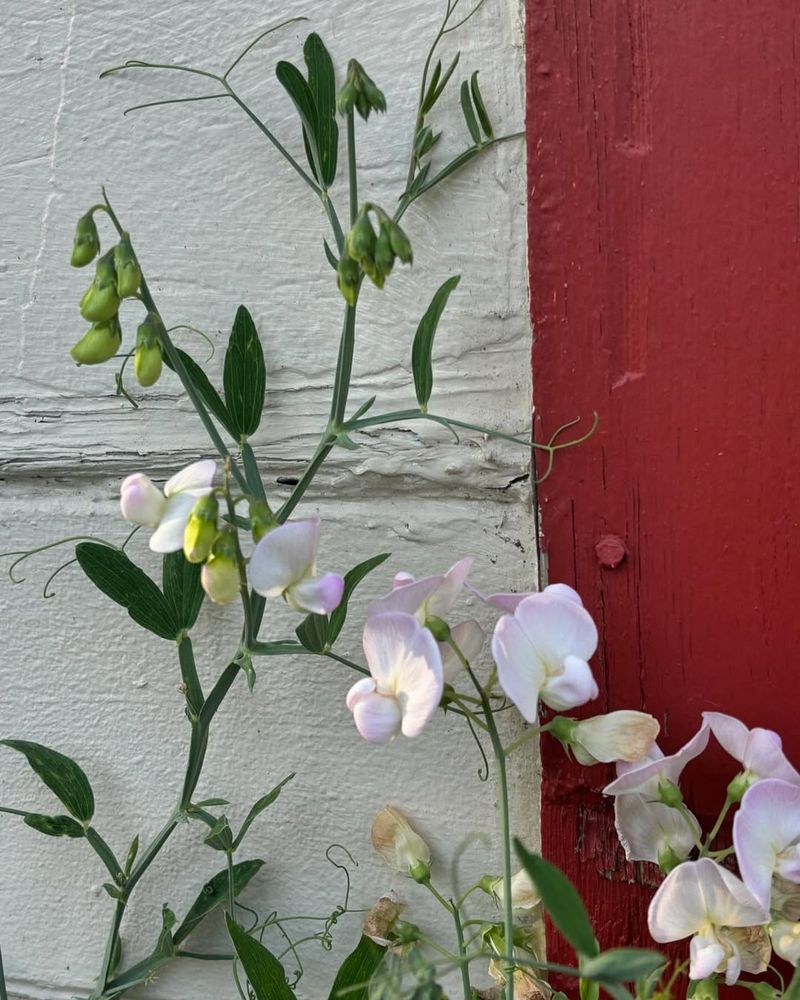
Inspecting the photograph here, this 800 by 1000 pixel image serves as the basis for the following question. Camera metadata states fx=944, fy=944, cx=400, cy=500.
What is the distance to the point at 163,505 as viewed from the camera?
23.6 inches

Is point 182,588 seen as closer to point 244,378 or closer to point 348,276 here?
point 244,378

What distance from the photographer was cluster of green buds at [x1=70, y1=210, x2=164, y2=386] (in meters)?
0.62

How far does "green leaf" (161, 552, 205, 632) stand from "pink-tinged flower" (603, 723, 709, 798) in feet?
1.12

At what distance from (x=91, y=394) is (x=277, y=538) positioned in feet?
1.22

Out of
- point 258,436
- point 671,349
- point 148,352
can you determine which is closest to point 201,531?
point 148,352

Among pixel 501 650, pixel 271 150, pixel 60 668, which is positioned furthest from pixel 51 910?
pixel 271 150

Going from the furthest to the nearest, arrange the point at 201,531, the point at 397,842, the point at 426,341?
the point at 397,842 < the point at 426,341 < the point at 201,531

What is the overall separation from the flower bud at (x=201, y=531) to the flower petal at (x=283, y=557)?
0.09 ft

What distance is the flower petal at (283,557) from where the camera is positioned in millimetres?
572

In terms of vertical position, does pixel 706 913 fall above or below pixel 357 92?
below

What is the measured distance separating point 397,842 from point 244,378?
40 centimetres

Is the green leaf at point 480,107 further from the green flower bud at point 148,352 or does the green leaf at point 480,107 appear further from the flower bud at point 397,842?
the flower bud at point 397,842

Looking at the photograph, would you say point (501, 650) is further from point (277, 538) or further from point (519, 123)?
point (519, 123)

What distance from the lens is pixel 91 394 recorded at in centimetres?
86
